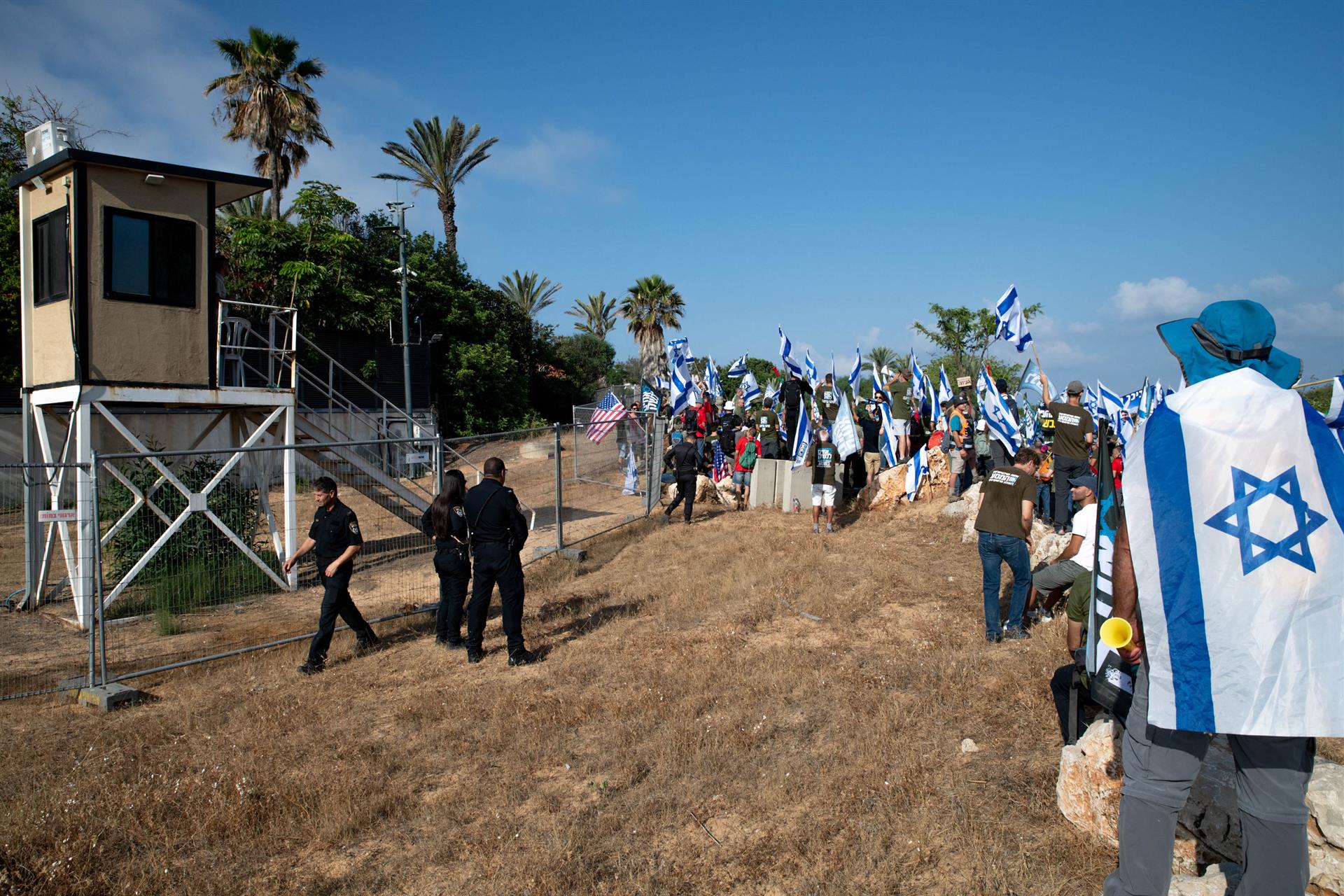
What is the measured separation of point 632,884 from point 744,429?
12.8 meters

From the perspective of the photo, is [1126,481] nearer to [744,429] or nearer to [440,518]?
[440,518]

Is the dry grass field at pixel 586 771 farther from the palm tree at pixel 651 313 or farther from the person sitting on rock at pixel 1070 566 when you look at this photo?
the palm tree at pixel 651 313

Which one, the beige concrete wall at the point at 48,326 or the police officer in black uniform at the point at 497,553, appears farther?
the beige concrete wall at the point at 48,326

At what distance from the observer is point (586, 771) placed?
518cm

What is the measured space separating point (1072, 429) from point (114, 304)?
1211cm

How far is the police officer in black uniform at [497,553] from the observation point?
23.8 feet

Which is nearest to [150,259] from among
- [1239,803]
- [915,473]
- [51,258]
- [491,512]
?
[51,258]

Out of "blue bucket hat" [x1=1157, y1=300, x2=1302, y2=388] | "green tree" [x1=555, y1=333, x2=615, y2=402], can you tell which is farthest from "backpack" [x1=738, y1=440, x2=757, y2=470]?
"green tree" [x1=555, y1=333, x2=615, y2=402]

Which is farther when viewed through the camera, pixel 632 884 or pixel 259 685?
pixel 259 685

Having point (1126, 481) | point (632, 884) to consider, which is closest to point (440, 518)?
point (632, 884)

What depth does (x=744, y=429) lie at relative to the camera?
16.3 m

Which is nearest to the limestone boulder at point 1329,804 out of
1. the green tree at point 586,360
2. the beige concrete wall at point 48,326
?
the beige concrete wall at point 48,326

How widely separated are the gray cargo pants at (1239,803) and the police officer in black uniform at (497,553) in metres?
5.22

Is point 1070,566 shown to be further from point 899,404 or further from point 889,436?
point 899,404
